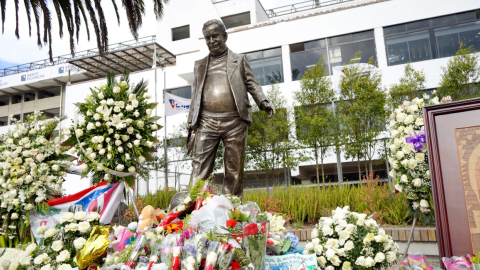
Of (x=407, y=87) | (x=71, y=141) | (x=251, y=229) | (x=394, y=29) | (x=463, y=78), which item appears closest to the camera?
(x=251, y=229)

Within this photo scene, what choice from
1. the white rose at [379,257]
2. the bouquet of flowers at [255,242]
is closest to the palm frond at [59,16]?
the bouquet of flowers at [255,242]

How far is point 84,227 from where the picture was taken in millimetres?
2389

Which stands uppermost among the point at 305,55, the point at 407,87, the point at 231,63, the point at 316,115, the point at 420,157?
the point at 305,55

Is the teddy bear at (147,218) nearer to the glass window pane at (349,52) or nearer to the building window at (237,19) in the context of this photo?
the glass window pane at (349,52)

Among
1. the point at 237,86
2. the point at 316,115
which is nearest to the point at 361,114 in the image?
the point at 316,115

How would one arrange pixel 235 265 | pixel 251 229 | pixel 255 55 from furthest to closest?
pixel 255 55 < pixel 251 229 < pixel 235 265

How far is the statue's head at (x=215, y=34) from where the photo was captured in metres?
3.89

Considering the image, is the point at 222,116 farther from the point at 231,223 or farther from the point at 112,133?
the point at 231,223

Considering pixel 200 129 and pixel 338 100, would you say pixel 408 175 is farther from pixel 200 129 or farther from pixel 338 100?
pixel 338 100

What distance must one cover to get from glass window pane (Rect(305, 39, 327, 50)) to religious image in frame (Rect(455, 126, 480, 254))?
48.4 ft

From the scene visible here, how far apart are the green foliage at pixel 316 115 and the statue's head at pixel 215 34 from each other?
9.71 metres

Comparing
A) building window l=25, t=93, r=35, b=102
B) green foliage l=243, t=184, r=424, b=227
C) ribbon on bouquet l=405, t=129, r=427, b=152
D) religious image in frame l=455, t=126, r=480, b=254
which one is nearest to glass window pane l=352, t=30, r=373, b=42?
green foliage l=243, t=184, r=424, b=227

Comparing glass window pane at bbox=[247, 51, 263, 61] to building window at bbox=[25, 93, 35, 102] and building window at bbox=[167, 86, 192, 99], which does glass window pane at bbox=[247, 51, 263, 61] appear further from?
building window at bbox=[25, 93, 35, 102]

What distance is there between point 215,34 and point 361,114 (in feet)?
33.9
